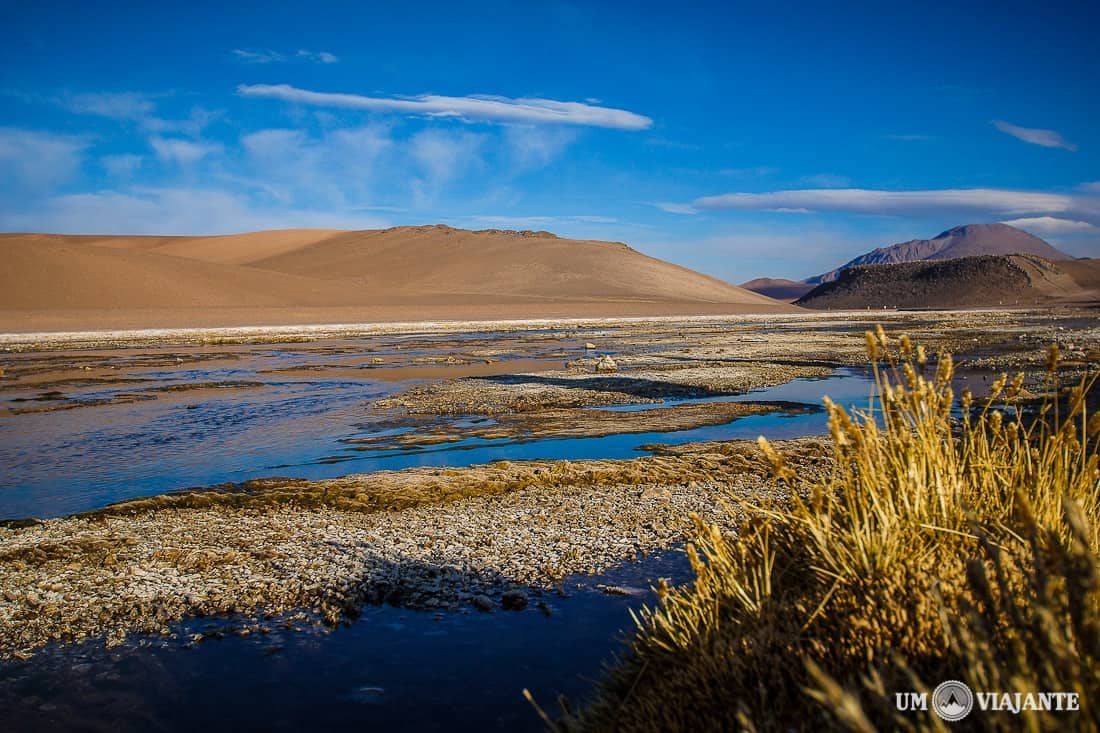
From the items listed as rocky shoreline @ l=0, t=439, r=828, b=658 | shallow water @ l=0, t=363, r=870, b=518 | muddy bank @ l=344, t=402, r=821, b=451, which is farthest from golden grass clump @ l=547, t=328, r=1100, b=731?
muddy bank @ l=344, t=402, r=821, b=451

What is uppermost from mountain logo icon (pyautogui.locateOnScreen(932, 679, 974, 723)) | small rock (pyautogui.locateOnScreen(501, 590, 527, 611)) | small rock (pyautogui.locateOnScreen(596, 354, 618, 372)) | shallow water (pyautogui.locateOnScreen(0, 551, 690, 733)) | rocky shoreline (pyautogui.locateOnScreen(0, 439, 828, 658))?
mountain logo icon (pyautogui.locateOnScreen(932, 679, 974, 723))

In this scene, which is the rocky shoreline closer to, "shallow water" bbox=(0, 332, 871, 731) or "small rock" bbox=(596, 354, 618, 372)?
"shallow water" bbox=(0, 332, 871, 731)

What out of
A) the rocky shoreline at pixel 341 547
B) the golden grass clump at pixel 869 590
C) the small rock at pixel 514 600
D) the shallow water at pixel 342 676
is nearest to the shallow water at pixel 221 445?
the rocky shoreline at pixel 341 547

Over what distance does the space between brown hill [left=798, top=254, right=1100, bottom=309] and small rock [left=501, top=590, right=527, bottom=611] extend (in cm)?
11528

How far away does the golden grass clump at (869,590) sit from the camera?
104 inches

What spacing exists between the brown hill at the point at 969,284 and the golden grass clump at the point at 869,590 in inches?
4586

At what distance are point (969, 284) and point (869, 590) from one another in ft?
431

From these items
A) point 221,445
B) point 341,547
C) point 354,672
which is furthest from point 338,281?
point 354,672

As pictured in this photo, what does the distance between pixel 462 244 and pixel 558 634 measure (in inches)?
4940

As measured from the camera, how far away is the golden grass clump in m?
2.63

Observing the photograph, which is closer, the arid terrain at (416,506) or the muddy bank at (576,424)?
the arid terrain at (416,506)

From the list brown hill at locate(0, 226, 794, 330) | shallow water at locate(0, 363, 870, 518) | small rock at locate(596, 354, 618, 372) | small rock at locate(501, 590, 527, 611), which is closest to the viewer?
small rock at locate(501, 590, 527, 611)

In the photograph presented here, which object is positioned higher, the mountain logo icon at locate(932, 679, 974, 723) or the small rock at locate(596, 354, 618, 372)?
the mountain logo icon at locate(932, 679, 974, 723)

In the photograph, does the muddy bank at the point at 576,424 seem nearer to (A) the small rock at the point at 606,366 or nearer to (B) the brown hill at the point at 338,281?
(A) the small rock at the point at 606,366
